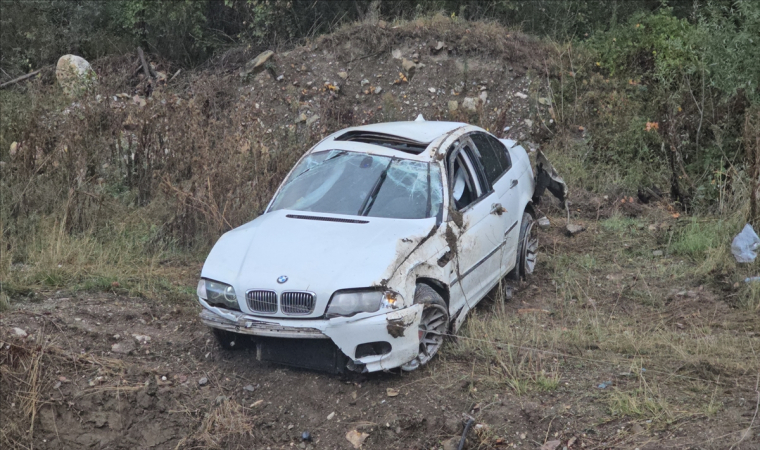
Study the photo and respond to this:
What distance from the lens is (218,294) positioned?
17.2 feet

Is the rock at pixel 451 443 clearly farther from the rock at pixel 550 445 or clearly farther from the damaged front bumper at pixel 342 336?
the damaged front bumper at pixel 342 336

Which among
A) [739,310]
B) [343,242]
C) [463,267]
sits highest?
[343,242]

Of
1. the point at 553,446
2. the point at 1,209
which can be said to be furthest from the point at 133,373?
the point at 1,209

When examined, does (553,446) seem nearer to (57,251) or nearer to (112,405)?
(112,405)

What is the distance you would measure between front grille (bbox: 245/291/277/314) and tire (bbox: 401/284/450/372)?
3.20 ft

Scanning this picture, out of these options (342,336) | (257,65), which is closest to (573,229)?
(342,336)

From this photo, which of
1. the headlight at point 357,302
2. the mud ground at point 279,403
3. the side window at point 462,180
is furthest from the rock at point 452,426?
the side window at point 462,180

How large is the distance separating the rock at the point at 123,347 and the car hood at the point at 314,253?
109 cm

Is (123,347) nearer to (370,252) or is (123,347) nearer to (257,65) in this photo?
(370,252)

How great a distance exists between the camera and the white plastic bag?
7.14 meters

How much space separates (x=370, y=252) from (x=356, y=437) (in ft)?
4.08

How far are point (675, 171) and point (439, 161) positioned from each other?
192 inches

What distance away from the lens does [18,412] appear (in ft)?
16.8

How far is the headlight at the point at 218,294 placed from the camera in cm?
518
